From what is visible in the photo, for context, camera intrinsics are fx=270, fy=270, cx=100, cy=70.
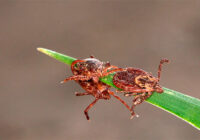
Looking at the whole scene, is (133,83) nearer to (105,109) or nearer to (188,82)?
(105,109)

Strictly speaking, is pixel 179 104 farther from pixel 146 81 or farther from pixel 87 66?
pixel 87 66

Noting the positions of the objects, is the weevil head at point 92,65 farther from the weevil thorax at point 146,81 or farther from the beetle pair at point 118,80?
the weevil thorax at point 146,81

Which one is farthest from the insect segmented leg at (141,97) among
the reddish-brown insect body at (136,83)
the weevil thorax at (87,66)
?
the weevil thorax at (87,66)

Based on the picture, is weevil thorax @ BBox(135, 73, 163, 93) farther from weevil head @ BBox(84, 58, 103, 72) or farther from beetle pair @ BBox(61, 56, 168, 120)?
weevil head @ BBox(84, 58, 103, 72)

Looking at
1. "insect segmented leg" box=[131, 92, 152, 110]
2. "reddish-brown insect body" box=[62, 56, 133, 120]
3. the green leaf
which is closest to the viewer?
the green leaf

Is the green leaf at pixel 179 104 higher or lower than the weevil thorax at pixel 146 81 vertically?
lower

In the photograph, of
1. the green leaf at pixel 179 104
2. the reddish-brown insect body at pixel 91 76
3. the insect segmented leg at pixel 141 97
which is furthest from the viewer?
the reddish-brown insect body at pixel 91 76

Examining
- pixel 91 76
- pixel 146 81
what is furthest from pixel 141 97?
pixel 91 76

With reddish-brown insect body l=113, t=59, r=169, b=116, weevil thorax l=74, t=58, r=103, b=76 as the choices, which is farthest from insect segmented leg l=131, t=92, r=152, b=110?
weevil thorax l=74, t=58, r=103, b=76
